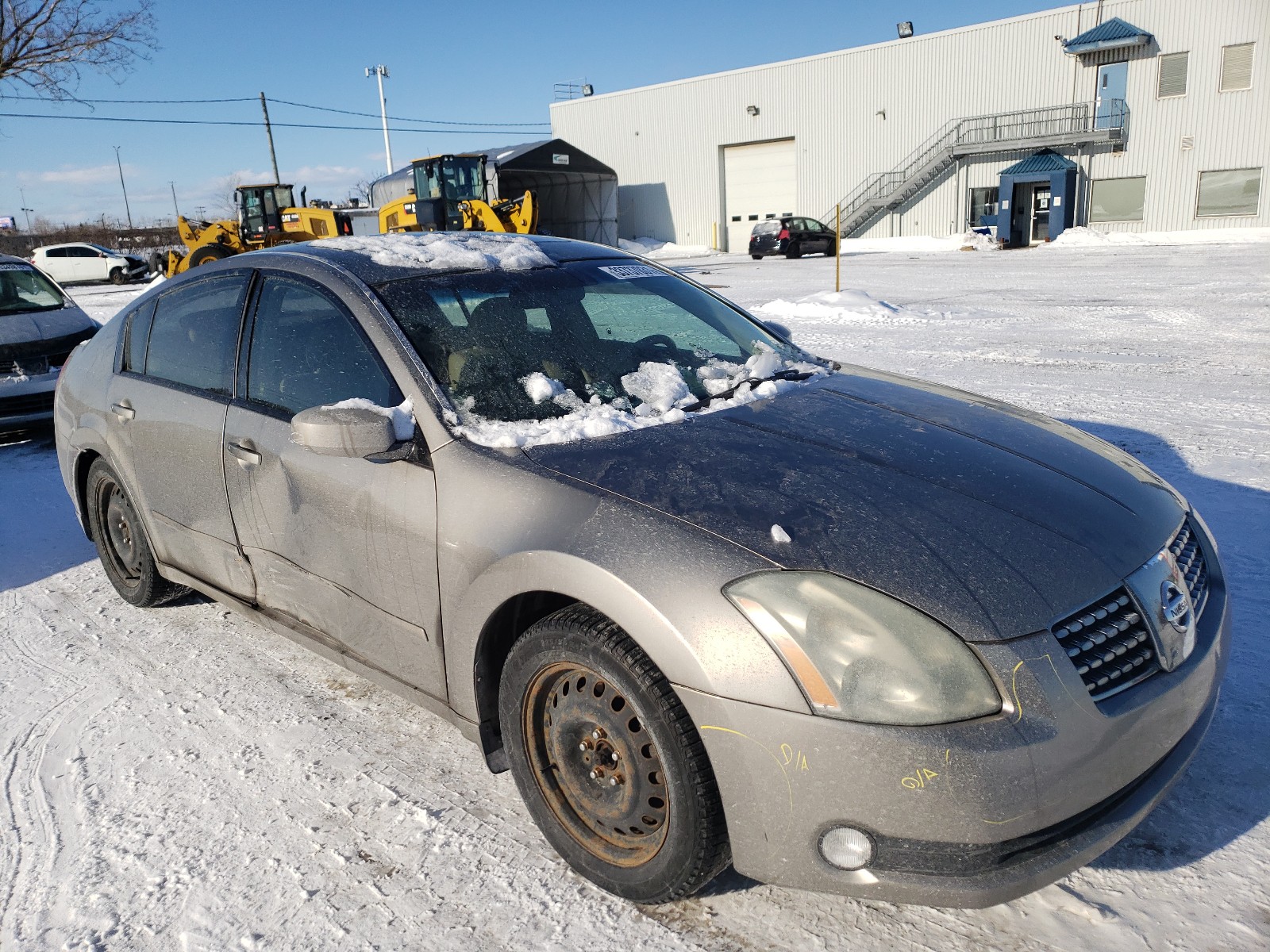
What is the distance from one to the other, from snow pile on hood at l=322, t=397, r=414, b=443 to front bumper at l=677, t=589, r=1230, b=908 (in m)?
1.12

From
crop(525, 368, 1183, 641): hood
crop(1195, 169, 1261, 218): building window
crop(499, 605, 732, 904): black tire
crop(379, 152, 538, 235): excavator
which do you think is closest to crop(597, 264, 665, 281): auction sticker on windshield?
crop(525, 368, 1183, 641): hood

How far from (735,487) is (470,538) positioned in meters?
0.69

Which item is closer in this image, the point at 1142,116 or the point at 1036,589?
the point at 1036,589

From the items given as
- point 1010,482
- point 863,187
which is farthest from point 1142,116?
point 1010,482

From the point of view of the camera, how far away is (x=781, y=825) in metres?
1.88

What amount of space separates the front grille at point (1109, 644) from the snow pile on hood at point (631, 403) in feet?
3.91

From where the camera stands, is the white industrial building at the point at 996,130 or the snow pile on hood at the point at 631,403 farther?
the white industrial building at the point at 996,130

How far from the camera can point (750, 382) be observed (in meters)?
3.06

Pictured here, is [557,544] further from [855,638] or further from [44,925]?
[44,925]

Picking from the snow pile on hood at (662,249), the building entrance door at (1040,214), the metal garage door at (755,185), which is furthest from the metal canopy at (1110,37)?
the snow pile on hood at (662,249)

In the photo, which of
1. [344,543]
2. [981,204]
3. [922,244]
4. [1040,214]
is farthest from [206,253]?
[1040,214]

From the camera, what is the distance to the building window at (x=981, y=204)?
34469 mm

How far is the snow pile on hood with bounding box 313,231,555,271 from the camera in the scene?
311 cm

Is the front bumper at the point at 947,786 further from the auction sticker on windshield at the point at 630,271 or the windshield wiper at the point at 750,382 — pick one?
the auction sticker on windshield at the point at 630,271
